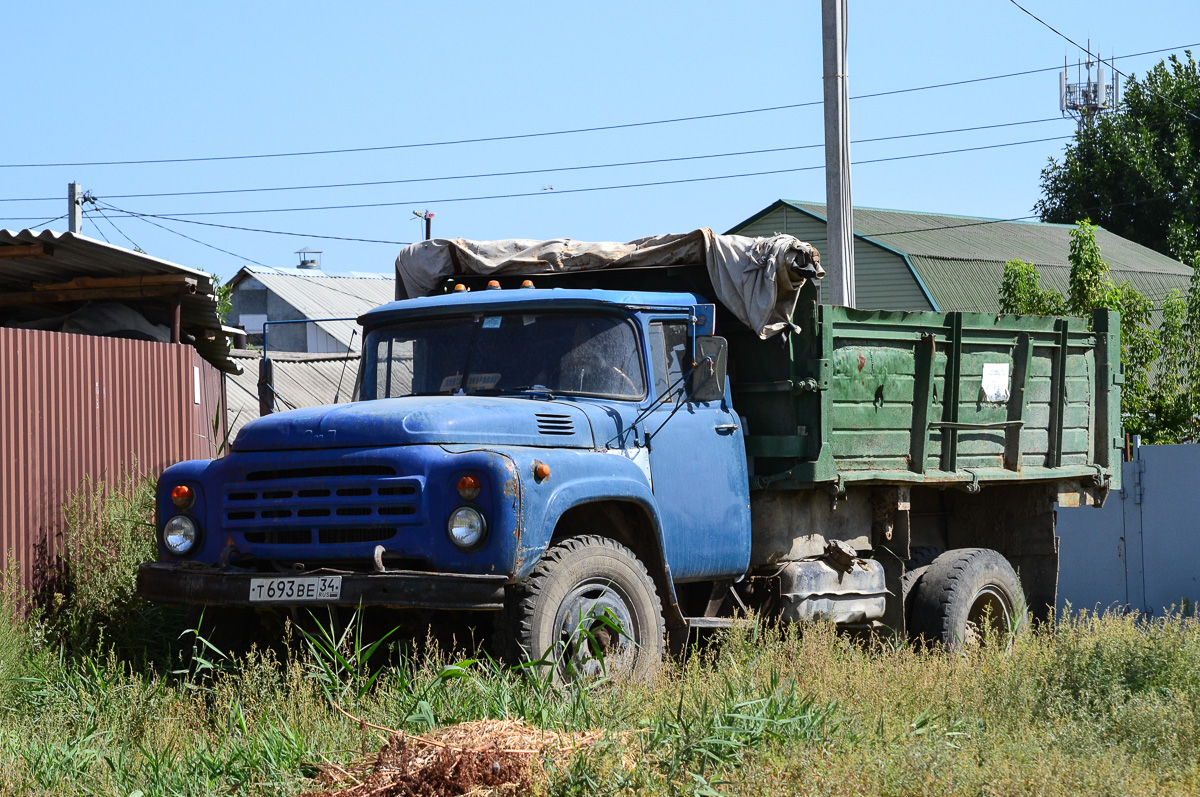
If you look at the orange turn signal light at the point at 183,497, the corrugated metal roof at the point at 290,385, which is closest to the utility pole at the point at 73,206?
the corrugated metal roof at the point at 290,385

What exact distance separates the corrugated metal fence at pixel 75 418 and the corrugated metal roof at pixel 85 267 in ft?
2.66

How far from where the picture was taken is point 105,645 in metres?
7.85

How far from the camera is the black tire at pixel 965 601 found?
851 centimetres

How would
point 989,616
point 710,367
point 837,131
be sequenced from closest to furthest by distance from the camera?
point 710,367 → point 989,616 → point 837,131

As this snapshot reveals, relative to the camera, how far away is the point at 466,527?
5.87m

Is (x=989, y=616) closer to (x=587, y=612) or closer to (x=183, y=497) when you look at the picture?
(x=587, y=612)

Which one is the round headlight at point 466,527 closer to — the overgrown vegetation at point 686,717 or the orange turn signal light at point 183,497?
the overgrown vegetation at point 686,717

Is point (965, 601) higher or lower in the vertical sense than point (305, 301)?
lower

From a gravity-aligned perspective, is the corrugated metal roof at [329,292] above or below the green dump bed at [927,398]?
above

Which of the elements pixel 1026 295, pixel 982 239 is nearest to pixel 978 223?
pixel 982 239

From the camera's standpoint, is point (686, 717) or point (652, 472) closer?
point (686, 717)

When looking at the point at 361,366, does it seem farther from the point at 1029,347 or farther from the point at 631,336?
the point at 1029,347

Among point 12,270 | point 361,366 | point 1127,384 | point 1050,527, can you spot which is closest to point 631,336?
point 361,366

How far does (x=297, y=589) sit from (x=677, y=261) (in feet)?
10.6
